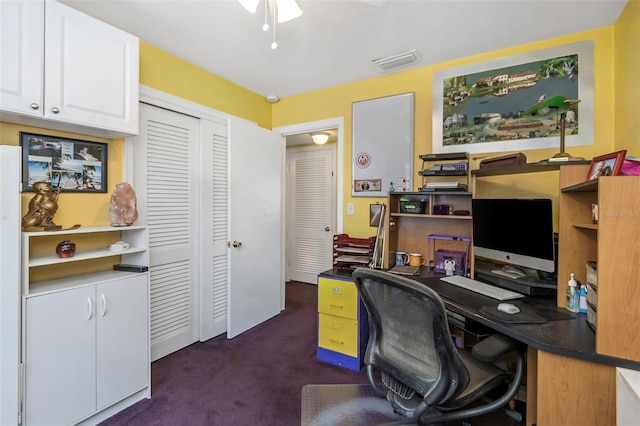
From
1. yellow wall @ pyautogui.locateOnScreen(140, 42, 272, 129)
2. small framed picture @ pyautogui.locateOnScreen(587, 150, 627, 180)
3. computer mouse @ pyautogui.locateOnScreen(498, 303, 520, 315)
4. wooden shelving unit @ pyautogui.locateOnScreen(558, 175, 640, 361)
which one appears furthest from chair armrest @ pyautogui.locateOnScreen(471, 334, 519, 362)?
yellow wall @ pyautogui.locateOnScreen(140, 42, 272, 129)

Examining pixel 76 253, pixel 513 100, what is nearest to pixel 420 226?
pixel 513 100

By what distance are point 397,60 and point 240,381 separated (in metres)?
2.87

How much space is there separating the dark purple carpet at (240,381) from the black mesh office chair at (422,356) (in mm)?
623

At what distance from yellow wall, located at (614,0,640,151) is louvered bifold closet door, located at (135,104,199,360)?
3.17 meters

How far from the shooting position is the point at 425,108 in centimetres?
267

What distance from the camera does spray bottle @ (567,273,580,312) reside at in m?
1.52

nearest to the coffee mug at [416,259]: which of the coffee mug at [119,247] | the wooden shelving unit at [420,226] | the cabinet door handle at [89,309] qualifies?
the wooden shelving unit at [420,226]

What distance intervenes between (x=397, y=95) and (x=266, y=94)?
149 centimetres

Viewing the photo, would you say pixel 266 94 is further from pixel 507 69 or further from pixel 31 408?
pixel 31 408

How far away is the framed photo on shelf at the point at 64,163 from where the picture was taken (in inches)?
69.1

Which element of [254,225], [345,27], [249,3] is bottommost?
[254,225]

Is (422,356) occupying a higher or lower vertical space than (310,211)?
lower

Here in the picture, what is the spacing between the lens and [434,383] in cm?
125

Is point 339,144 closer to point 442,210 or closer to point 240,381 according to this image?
point 442,210
